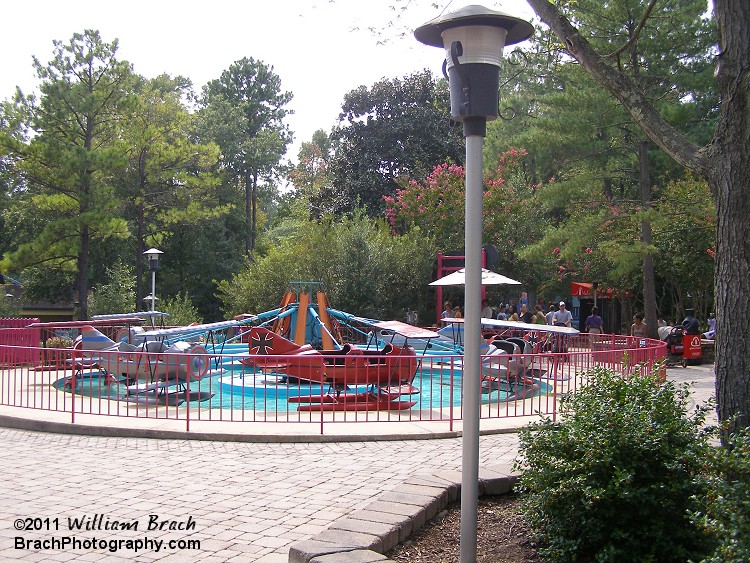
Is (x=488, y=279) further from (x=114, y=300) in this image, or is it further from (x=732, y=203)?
(x=114, y=300)

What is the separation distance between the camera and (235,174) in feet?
176

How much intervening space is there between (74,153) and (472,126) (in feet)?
93.7

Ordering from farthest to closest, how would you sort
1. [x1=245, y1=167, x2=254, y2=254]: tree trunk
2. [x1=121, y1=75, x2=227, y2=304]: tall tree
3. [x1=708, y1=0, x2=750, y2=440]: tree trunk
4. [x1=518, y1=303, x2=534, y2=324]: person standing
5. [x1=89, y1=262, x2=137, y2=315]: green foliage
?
[x1=245, y1=167, x2=254, y2=254]: tree trunk → [x1=121, y1=75, x2=227, y2=304]: tall tree → [x1=89, y1=262, x2=137, y2=315]: green foliage → [x1=518, y1=303, x2=534, y2=324]: person standing → [x1=708, y1=0, x2=750, y2=440]: tree trunk

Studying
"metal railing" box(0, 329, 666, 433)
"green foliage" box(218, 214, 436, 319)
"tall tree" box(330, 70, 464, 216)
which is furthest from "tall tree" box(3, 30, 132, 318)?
"metal railing" box(0, 329, 666, 433)

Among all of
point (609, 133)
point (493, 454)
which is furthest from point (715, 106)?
point (493, 454)

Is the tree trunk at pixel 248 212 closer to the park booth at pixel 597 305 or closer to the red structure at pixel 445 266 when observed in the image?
the park booth at pixel 597 305

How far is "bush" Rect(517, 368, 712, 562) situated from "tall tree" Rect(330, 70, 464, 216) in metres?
32.4

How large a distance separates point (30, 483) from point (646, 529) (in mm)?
5939

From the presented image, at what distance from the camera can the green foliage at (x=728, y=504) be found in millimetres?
3439

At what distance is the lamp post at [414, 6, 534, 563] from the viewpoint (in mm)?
4727

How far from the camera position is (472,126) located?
16.1ft

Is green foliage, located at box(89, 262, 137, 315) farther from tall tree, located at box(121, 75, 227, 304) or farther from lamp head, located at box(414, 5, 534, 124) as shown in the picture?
lamp head, located at box(414, 5, 534, 124)

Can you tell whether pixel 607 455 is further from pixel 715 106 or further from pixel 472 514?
pixel 715 106

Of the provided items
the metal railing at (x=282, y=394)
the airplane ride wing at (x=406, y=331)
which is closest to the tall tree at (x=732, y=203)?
the metal railing at (x=282, y=394)
